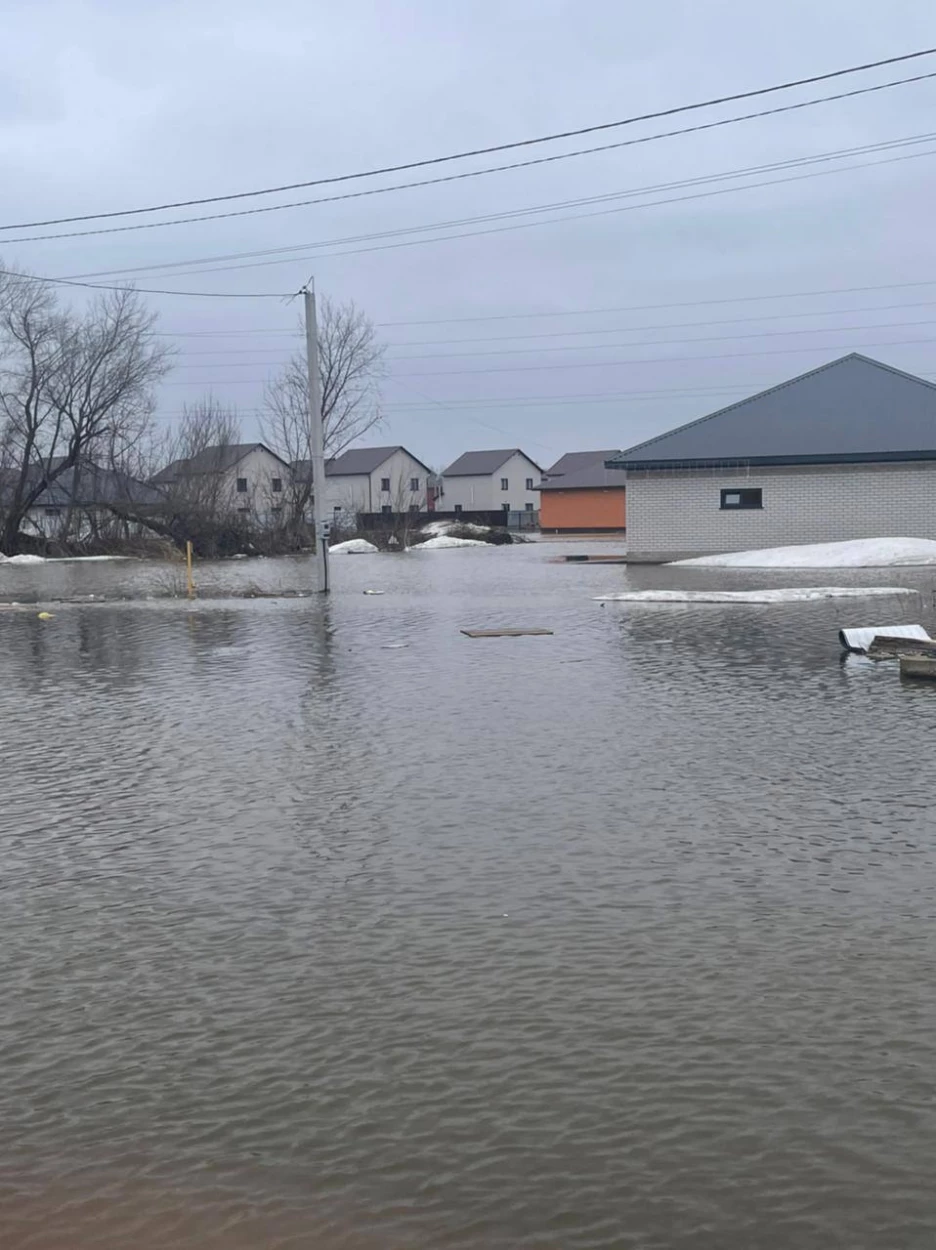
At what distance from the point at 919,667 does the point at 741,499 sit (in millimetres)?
27876

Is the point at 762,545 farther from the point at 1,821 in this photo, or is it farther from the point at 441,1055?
the point at 441,1055

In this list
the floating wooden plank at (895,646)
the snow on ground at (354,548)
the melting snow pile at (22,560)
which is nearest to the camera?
the floating wooden plank at (895,646)

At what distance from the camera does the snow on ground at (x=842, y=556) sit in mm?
36688

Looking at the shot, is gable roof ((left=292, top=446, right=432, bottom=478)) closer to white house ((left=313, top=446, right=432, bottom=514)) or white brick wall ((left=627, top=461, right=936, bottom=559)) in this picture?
white house ((left=313, top=446, right=432, bottom=514))

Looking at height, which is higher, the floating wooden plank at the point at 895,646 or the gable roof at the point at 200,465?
the gable roof at the point at 200,465

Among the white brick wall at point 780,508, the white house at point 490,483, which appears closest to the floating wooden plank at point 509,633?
the white brick wall at point 780,508

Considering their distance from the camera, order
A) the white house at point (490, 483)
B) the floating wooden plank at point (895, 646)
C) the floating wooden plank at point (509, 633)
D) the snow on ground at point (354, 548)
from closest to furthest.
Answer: the floating wooden plank at point (895, 646)
the floating wooden plank at point (509, 633)
the snow on ground at point (354, 548)
the white house at point (490, 483)

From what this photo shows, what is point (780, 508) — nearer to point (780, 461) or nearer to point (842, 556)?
point (780, 461)

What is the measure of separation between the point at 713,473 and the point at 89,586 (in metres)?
18.7

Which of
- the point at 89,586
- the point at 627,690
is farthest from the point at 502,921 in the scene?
the point at 89,586

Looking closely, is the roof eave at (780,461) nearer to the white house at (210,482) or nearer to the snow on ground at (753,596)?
the snow on ground at (753,596)

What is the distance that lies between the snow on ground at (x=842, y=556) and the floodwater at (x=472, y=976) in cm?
2459

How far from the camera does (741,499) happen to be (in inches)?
1636

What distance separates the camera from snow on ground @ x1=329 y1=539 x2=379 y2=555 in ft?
219
